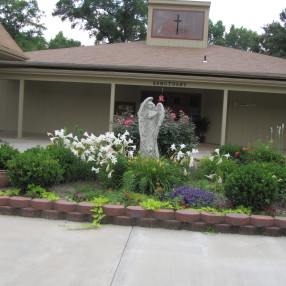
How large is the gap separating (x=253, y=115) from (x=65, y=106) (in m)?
8.92

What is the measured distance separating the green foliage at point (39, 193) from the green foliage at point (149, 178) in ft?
3.72

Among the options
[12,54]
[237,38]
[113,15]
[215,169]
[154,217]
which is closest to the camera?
[154,217]

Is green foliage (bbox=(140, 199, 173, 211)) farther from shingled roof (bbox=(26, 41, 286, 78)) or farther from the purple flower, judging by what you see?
shingled roof (bbox=(26, 41, 286, 78))

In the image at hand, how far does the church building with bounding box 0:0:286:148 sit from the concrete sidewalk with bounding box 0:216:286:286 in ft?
32.0

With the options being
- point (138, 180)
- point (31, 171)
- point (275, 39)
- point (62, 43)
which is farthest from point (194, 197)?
point (62, 43)

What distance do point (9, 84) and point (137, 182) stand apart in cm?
1436

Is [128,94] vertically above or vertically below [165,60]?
below

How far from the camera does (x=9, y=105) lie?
18.2 m

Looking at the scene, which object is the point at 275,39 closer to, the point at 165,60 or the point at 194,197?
the point at 165,60

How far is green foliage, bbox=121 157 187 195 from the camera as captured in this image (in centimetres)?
590

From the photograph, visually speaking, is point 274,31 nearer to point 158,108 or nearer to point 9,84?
point 9,84

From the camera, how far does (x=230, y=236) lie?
471cm

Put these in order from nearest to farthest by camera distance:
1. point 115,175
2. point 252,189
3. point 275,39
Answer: point 252,189
point 115,175
point 275,39

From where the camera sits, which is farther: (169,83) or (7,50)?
(169,83)
